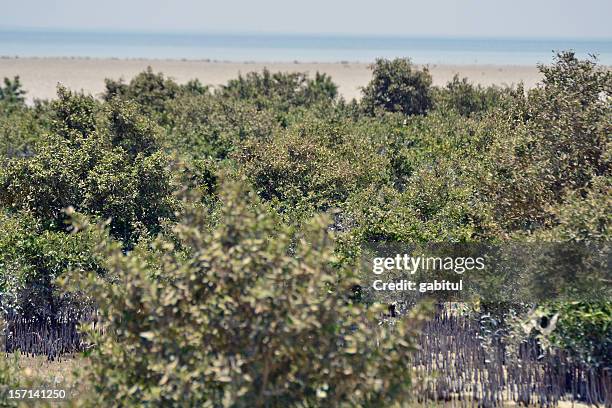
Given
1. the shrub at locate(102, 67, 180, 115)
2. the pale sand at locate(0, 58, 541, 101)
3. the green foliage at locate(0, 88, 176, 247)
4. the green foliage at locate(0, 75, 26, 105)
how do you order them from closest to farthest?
the green foliage at locate(0, 88, 176, 247) → the shrub at locate(102, 67, 180, 115) → the green foliage at locate(0, 75, 26, 105) → the pale sand at locate(0, 58, 541, 101)

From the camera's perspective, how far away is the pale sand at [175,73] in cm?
10475

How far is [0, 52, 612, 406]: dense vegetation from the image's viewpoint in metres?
9.77

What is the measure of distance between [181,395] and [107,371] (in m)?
1.21

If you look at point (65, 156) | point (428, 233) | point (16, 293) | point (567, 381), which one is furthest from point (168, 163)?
point (567, 381)

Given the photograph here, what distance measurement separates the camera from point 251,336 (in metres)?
9.62

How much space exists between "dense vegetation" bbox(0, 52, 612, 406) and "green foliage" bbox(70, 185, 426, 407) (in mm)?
24

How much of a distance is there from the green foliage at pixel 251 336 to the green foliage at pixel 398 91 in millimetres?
40374

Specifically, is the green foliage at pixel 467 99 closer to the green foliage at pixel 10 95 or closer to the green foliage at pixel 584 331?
the green foliage at pixel 10 95

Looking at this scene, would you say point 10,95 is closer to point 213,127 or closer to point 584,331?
point 213,127

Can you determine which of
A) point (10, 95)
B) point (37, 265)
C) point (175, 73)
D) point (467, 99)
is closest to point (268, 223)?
point (37, 265)

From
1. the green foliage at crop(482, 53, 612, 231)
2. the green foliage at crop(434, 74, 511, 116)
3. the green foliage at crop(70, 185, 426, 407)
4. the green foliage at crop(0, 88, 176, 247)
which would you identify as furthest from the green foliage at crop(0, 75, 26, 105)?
the green foliage at crop(70, 185, 426, 407)

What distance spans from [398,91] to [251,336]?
41.7 metres

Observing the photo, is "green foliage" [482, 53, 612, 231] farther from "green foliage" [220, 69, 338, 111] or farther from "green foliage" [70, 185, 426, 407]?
"green foliage" [220, 69, 338, 111]

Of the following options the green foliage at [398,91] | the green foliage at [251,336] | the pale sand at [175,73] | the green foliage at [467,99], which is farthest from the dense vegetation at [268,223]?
the pale sand at [175,73]
